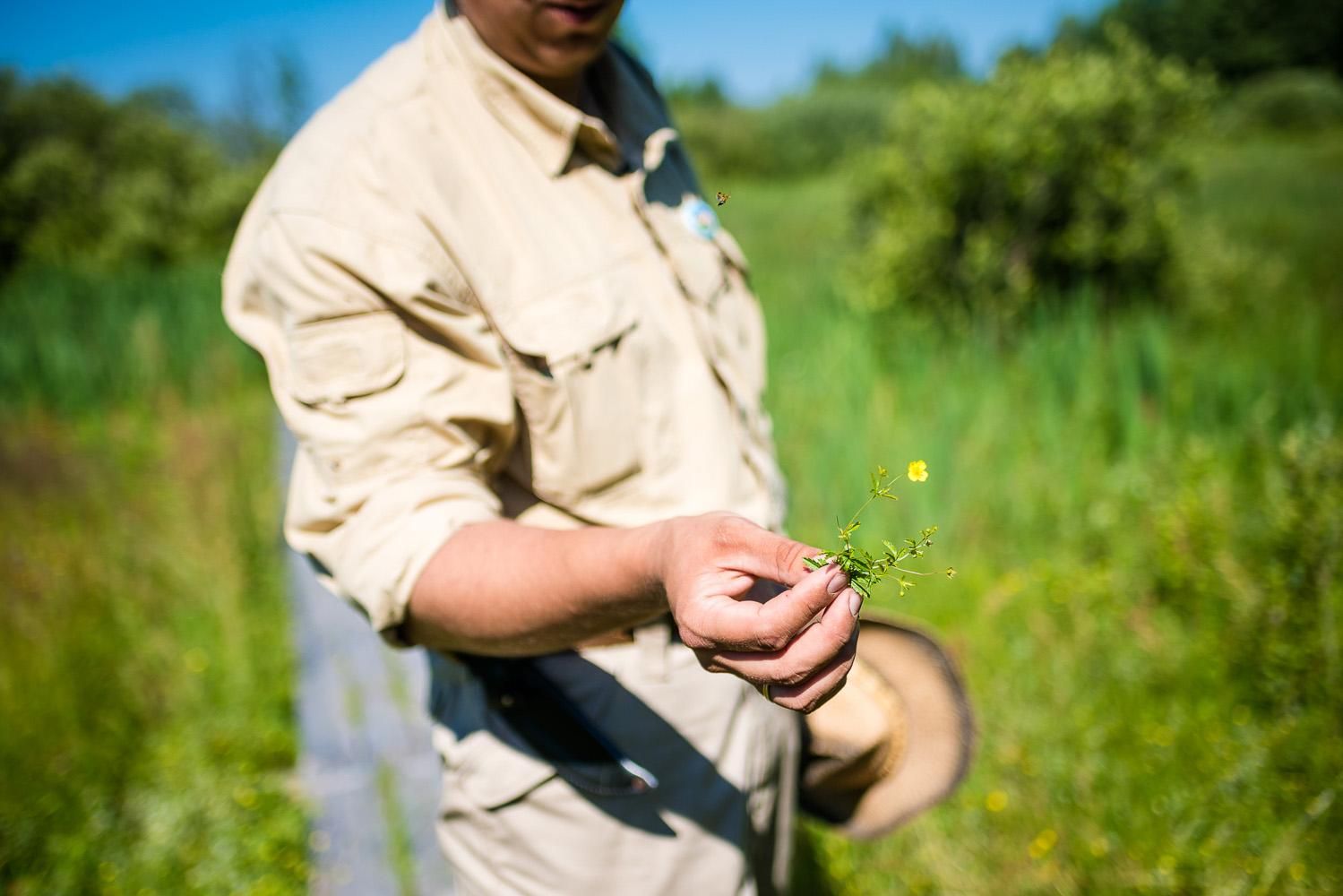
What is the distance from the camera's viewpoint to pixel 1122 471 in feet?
13.3

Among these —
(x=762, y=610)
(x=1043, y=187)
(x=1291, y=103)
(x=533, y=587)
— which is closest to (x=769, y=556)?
(x=762, y=610)

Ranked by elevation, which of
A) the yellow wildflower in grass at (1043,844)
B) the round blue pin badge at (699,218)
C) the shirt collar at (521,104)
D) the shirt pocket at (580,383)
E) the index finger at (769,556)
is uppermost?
the shirt collar at (521,104)

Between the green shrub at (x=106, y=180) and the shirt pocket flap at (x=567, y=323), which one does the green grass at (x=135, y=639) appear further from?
the shirt pocket flap at (x=567, y=323)

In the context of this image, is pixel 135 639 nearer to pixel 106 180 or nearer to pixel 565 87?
pixel 565 87

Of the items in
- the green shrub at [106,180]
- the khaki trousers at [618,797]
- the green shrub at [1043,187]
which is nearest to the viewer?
the khaki trousers at [618,797]

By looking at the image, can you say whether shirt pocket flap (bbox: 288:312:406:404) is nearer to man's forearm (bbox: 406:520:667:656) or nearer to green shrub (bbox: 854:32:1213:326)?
man's forearm (bbox: 406:520:667:656)

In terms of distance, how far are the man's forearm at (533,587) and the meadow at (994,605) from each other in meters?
1.90

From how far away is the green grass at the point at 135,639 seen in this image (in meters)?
2.75

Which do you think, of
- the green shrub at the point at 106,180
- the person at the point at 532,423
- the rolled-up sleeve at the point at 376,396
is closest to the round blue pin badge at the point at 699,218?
the person at the point at 532,423

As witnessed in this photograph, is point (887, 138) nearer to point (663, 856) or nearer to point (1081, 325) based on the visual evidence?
point (1081, 325)

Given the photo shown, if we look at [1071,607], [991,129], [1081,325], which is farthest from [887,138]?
[1071,607]

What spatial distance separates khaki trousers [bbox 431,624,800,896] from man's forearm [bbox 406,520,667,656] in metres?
0.22

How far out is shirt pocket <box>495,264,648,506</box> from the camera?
3.97 ft

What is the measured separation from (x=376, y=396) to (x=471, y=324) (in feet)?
0.52
